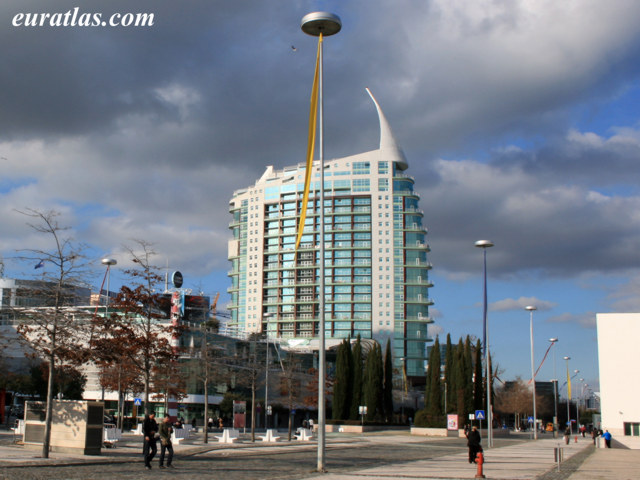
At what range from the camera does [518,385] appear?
137625 millimetres

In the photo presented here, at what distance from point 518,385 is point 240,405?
311 ft

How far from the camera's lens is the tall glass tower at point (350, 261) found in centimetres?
15650

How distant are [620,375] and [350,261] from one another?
108197 mm

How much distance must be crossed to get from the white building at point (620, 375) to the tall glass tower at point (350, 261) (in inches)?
3913

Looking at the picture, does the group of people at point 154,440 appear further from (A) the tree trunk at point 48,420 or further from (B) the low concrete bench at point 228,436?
(B) the low concrete bench at point 228,436

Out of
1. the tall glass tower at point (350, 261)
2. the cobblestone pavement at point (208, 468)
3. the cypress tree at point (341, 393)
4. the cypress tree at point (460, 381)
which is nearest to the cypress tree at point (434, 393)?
the cypress tree at point (460, 381)

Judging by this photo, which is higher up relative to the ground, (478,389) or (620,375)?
(620,375)

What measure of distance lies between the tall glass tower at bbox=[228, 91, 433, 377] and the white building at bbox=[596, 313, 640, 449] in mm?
99400

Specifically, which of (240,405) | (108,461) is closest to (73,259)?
(108,461)

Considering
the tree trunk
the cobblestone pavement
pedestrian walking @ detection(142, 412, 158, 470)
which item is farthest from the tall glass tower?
pedestrian walking @ detection(142, 412, 158, 470)

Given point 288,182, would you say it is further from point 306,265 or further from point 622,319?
point 622,319

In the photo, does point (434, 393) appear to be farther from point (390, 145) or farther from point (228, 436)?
point (390, 145)

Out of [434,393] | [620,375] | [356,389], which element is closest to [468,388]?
[434,393]

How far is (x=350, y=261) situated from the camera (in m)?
159
